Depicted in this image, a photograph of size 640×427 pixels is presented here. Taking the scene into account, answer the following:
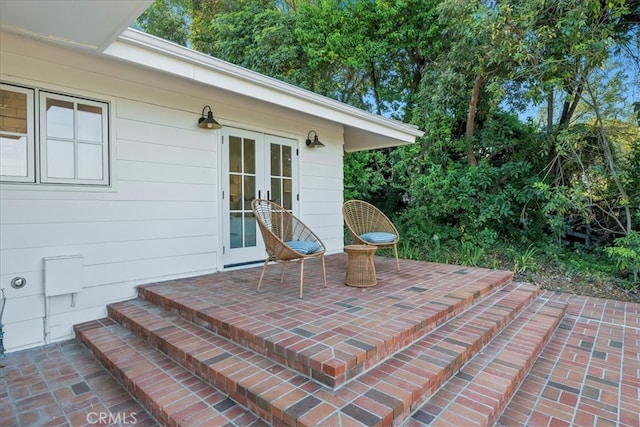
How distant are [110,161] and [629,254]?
6078 millimetres

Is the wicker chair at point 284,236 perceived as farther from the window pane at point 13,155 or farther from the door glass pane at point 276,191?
the window pane at point 13,155

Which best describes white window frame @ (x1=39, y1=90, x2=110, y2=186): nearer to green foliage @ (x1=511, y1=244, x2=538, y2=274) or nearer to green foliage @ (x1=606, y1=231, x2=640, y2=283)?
green foliage @ (x1=511, y1=244, x2=538, y2=274)

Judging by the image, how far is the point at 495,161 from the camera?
6.50m

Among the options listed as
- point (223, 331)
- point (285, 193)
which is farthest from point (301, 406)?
point (285, 193)

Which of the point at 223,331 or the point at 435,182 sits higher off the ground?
the point at 435,182

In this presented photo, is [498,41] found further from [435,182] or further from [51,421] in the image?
[51,421]

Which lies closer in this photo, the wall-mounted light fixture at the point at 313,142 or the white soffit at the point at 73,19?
the white soffit at the point at 73,19

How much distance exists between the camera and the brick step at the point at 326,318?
1872 millimetres

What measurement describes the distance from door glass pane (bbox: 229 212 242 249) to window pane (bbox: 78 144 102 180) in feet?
4.82

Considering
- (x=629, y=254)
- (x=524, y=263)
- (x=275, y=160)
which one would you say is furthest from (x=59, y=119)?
(x=629, y=254)

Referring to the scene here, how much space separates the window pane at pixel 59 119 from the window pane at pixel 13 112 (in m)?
0.16

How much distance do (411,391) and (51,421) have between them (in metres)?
1.93

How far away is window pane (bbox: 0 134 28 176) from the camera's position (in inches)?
102

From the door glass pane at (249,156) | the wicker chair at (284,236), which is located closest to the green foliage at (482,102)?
the wicker chair at (284,236)
